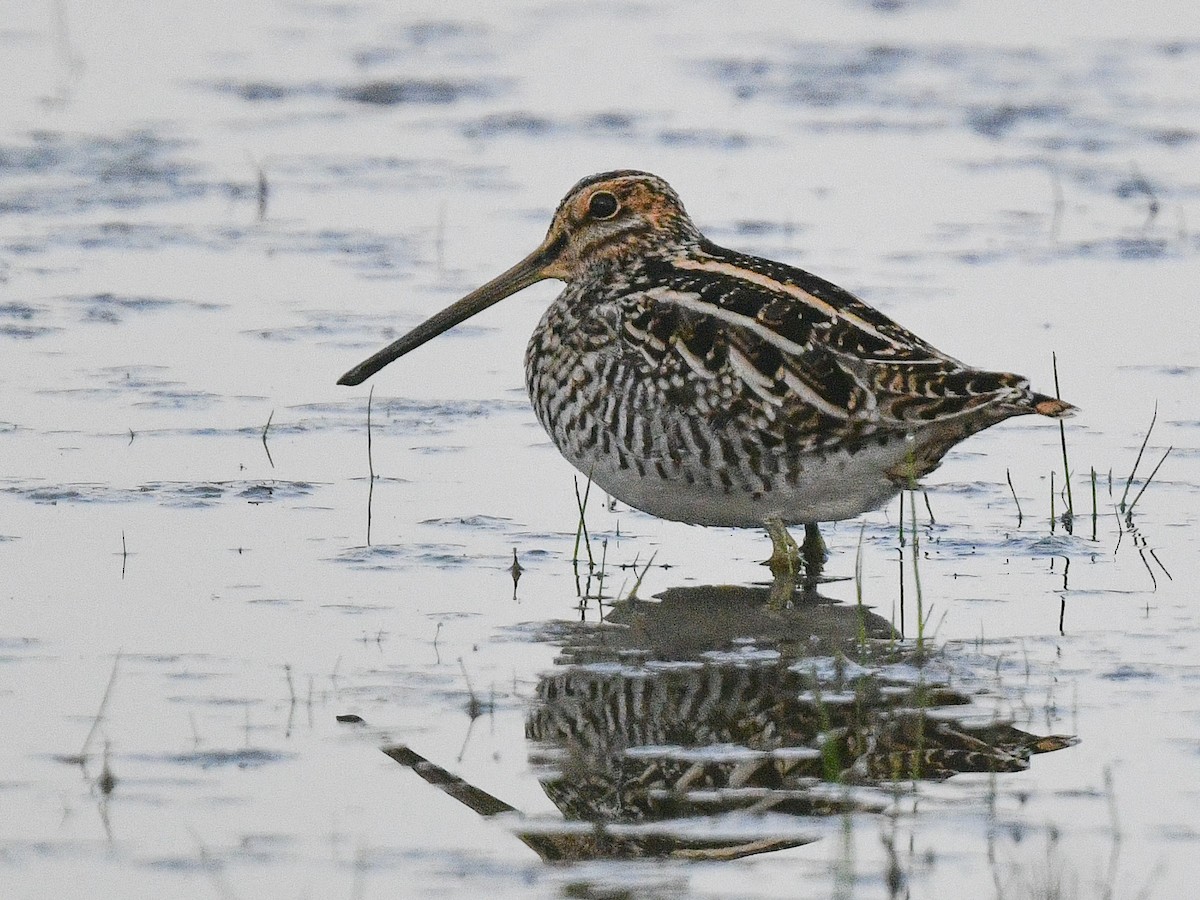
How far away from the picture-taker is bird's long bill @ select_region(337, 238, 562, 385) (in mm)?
7758

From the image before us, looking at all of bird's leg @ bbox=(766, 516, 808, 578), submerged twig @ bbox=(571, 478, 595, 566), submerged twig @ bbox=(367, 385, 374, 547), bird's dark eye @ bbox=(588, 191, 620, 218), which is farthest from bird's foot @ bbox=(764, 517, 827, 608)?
bird's dark eye @ bbox=(588, 191, 620, 218)

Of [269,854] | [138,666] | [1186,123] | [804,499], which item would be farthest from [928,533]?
[1186,123]

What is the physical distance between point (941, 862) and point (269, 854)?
1306 millimetres

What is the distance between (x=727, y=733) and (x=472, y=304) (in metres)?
2.85

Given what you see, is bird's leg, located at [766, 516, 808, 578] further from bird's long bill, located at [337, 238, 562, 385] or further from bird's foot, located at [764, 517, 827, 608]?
bird's long bill, located at [337, 238, 562, 385]

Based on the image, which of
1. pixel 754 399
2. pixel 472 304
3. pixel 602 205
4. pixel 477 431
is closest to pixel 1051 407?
pixel 754 399

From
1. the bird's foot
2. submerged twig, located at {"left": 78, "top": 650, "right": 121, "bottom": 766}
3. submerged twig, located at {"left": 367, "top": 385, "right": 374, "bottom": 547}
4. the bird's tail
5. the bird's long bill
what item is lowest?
submerged twig, located at {"left": 78, "top": 650, "right": 121, "bottom": 766}

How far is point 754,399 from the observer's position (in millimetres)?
6562

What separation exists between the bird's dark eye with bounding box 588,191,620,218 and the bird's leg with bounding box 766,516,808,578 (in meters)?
1.35

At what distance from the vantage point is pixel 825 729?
4898 mm

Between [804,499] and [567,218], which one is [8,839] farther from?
[567,218]

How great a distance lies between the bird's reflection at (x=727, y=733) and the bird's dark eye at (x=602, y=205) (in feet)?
5.47

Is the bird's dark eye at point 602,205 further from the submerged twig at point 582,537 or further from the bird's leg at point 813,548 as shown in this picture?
the bird's leg at point 813,548

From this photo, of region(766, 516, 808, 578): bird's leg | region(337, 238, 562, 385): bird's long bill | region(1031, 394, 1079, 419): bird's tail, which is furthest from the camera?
region(337, 238, 562, 385): bird's long bill
